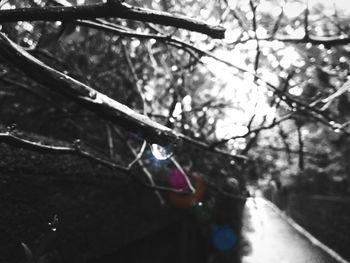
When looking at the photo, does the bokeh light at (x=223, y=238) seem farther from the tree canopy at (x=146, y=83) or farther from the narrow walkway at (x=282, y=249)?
the tree canopy at (x=146, y=83)

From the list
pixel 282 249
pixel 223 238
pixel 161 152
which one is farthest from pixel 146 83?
pixel 282 249

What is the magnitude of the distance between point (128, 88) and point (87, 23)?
139 inches

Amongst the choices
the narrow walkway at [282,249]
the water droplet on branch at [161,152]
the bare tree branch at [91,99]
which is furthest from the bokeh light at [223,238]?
the bare tree branch at [91,99]

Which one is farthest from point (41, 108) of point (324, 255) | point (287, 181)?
point (287, 181)

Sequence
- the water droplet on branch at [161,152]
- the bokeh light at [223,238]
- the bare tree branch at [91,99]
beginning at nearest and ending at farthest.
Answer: the bare tree branch at [91,99] < the water droplet on branch at [161,152] < the bokeh light at [223,238]

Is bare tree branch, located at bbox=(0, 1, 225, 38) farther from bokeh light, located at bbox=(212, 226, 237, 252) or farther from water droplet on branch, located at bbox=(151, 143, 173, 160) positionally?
bokeh light, located at bbox=(212, 226, 237, 252)

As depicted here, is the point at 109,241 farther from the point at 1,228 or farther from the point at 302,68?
the point at 302,68

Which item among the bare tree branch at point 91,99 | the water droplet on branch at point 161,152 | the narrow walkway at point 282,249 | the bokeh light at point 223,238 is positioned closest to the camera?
the bare tree branch at point 91,99

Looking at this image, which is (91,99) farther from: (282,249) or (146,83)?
(282,249)

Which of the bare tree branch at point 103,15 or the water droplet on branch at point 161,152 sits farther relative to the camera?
the water droplet on branch at point 161,152

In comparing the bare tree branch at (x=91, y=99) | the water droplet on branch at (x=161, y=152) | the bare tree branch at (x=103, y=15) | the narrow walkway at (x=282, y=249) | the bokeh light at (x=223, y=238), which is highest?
the bare tree branch at (x=103, y=15)

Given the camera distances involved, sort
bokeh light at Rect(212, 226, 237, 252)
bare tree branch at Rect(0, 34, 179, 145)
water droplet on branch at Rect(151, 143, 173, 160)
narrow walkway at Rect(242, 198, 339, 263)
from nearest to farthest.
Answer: bare tree branch at Rect(0, 34, 179, 145) → water droplet on branch at Rect(151, 143, 173, 160) → bokeh light at Rect(212, 226, 237, 252) → narrow walkway at Rect(242, 198, 339, 263)

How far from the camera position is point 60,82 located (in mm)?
1208

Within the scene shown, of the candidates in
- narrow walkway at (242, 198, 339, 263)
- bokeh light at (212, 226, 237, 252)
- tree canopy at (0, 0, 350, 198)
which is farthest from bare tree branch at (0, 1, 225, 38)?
bokeh light at (212, 226, 237, 252)
